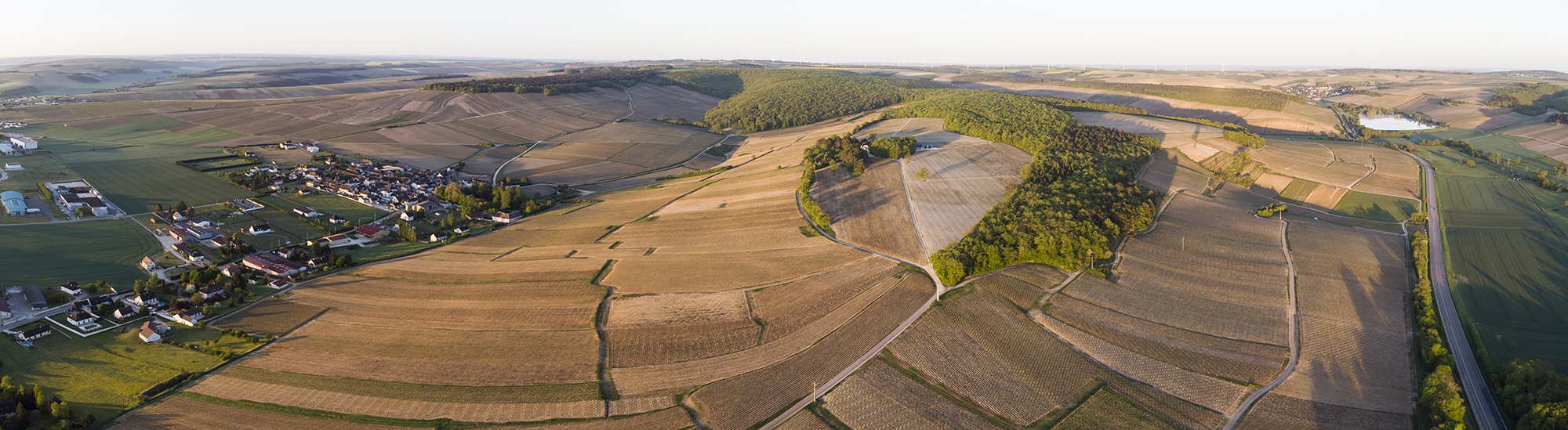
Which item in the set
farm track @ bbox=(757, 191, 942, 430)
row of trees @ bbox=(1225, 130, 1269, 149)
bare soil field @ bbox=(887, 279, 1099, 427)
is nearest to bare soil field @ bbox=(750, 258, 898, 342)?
farm track @ bbox=(757, 191, 942, 430)

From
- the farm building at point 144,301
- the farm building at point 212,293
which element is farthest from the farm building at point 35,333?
the farm building at point 212,293

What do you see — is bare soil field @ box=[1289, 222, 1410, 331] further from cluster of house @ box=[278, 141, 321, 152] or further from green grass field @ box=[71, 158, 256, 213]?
cluster of house @ box=[278, 141, 321, 152]

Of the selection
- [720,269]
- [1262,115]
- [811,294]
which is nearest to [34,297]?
[720,269]

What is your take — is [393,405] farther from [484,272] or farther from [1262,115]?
[1262,115]

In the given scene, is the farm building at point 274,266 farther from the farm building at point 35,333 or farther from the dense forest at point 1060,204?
the dense forest at point 1060,204

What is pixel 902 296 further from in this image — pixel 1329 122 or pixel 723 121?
pixel 1329 122

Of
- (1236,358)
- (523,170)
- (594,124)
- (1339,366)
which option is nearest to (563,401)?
(1236,358)

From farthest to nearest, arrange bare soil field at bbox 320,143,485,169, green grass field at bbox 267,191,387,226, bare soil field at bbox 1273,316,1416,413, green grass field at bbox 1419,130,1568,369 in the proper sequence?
bare soil field at bbox 320,143,485,169 → green grass field at bbox 267,191,387,226 → green grass field at bbox 1419,130,1568,369 → bare soil field at bbox 1273,316,1416,413
